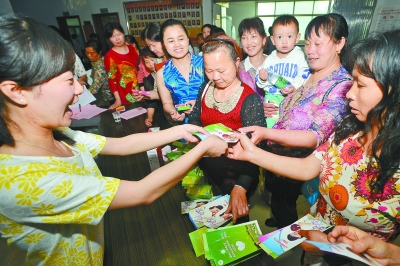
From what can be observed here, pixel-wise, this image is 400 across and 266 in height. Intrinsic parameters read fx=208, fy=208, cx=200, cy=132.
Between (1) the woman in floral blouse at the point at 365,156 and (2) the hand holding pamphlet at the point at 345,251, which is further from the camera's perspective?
(1) the woman in floral blouse at the point at 365,156

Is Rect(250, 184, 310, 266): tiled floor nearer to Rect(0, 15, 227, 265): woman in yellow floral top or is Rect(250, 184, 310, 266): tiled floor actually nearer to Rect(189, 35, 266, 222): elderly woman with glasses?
Rect(189, 35, 266, 222): elderly woman with glasses

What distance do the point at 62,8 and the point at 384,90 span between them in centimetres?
1377

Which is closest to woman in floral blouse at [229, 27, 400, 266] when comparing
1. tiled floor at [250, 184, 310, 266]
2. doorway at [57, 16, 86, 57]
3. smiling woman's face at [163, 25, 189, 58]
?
tiled floor at [250, 184, 310, 266]

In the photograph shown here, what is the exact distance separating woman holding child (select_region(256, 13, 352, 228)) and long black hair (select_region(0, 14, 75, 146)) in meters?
1.22

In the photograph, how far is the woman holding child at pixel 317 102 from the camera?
154 centimetres

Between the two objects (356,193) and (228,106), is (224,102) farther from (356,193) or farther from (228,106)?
(356,193)

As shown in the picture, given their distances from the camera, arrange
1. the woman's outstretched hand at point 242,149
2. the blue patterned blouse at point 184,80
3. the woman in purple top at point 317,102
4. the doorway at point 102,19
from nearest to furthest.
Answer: the woman's outstretched hand at point 242,149 → the woman in purple top at point 317,102 → the blue patterned blouse at point 184,80 → the doorway at point 102,19

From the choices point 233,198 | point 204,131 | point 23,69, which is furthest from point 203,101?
point 23,69

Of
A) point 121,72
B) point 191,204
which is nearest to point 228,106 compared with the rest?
point 191,204

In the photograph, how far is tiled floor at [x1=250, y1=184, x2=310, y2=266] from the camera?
2.36m

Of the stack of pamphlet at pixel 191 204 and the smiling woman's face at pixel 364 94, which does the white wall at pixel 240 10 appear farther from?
Answer: the stack of pamphlet at pixel 191 204

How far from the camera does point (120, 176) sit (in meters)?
1.81

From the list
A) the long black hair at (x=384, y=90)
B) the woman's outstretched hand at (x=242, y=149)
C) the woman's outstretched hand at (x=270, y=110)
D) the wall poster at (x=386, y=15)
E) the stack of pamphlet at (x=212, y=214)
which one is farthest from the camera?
the wall poster at (x=386, y=15)

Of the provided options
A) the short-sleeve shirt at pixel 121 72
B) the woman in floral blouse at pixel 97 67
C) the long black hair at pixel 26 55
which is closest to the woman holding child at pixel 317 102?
the long black hair at pixel 26 55
